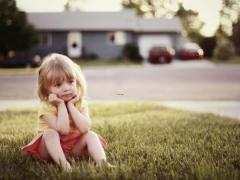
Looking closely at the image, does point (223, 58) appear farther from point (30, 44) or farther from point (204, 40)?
point (30, 44)

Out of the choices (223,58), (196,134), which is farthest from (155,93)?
(223,58)

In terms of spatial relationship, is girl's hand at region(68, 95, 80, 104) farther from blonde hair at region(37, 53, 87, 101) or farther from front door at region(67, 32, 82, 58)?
front door at region(67, 32, 82, 58)

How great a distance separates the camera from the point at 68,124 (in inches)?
167

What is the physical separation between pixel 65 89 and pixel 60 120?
0.96ft

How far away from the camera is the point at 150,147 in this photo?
5.11 meters

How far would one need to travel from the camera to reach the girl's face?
170 inches

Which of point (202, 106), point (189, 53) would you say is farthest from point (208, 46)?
point (202, 106)

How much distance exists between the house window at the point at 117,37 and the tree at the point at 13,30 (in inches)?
427

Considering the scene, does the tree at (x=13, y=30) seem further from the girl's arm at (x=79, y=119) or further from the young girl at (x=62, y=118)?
the girl's arm at (x=79, y=119)

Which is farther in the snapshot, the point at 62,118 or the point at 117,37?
the point at 117,37

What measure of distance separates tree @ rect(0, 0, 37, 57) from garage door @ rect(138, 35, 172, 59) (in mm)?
15267

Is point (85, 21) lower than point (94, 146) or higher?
higher

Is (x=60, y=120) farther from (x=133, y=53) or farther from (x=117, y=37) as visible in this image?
(x=117, y=37)

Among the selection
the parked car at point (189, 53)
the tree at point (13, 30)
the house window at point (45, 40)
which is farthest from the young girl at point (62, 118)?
the house window at point (45, 40)
